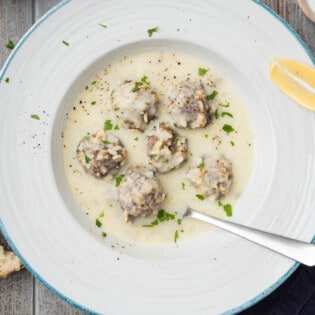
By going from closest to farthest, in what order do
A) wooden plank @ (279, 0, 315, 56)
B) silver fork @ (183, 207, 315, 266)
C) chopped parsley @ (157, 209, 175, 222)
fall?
silver fork @ (183, 207, 315, 266) < chopped parsley @ (157, 209, 175, 222) < wooden plank @ (279, 0, 315, 56)

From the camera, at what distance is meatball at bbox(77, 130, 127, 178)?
269cm

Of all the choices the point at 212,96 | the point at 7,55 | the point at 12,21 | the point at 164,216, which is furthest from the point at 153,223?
the point at 12,21

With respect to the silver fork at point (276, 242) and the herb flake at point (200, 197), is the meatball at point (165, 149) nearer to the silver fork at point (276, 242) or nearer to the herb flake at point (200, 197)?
the herb flake at point (200, 197)

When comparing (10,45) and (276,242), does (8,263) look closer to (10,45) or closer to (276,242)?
(10,45)

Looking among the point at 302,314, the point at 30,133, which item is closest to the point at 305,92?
the point at 302,314

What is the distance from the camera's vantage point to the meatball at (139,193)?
2.63 meters

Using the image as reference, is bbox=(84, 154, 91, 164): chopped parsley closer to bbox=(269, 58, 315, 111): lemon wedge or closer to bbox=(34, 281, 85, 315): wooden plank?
bbox=(34, 281, 85, 315): wooden plank

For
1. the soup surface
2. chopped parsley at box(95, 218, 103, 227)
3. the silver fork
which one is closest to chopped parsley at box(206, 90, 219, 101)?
the soup surface

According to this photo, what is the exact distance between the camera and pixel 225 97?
9.14 ft

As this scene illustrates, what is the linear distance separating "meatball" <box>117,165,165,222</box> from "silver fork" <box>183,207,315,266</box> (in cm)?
28

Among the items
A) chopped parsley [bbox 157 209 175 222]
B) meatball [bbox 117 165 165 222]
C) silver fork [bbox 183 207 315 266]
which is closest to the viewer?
silver fork [bbox 183 207 315 266]

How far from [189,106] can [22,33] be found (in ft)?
3.17

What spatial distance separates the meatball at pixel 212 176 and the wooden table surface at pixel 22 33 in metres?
0.77

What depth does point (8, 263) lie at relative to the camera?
2809mm
